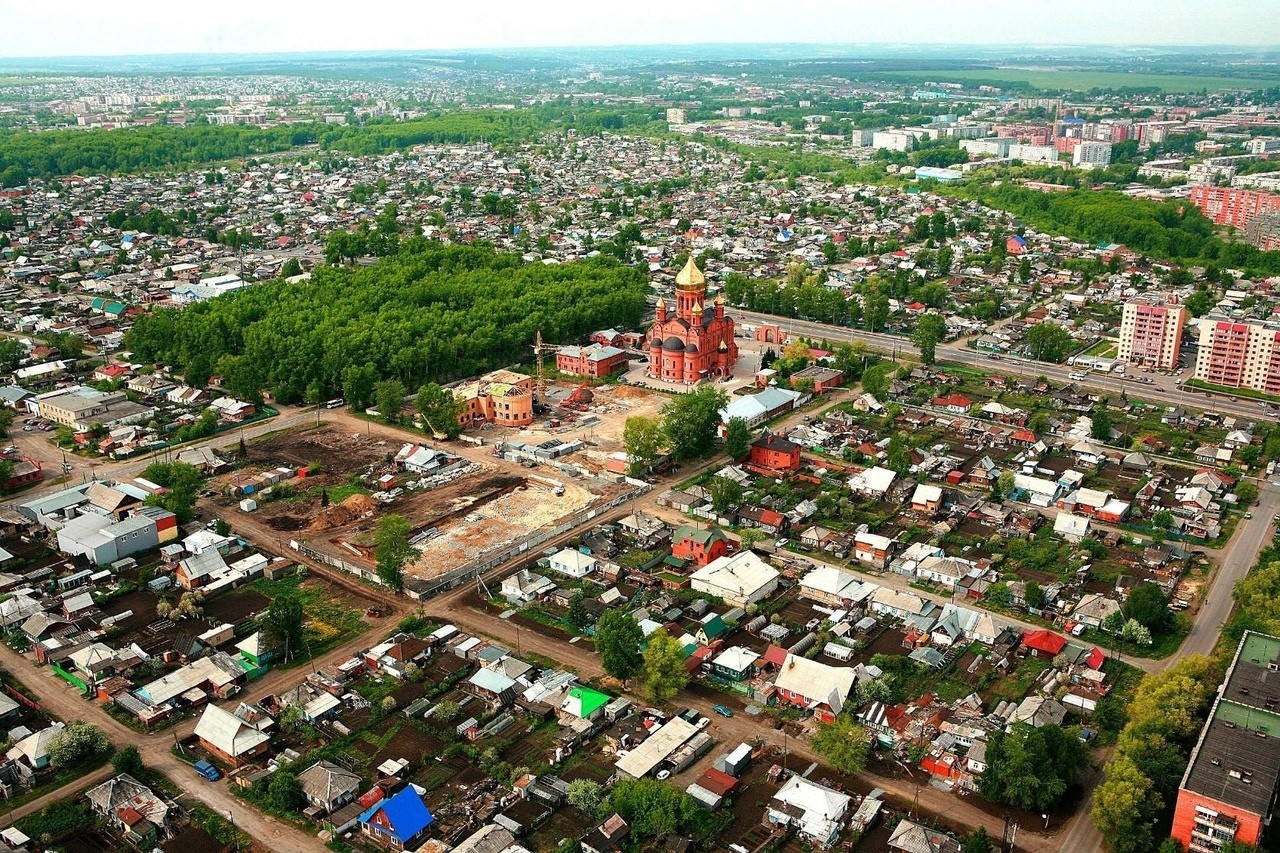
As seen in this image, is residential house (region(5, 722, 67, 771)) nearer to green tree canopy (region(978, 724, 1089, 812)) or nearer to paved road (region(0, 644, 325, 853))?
paved road (region(0, 644, 325, 853))

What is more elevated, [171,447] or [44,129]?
[44,129]

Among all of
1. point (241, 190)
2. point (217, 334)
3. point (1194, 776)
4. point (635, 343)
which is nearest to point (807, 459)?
point (635, 343)

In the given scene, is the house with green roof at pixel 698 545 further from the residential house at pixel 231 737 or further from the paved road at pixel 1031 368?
the paved road at pixel 1031 368

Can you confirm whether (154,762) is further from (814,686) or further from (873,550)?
(873,550)

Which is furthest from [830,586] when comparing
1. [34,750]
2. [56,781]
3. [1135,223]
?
[1135,223]

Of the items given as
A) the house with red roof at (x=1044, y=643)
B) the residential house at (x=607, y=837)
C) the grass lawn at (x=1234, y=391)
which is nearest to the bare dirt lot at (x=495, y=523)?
the residential house at (x=607, y=837)

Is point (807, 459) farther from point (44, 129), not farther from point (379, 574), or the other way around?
point (44, 129)
